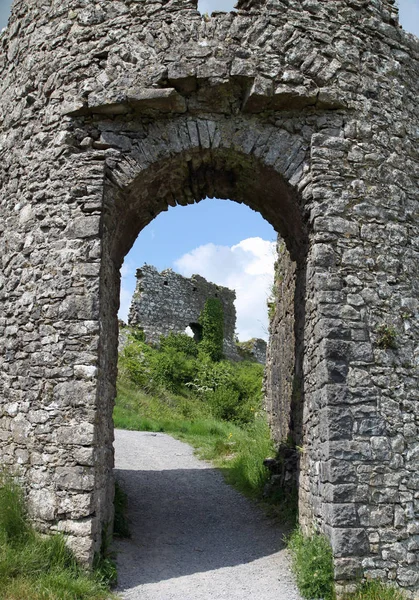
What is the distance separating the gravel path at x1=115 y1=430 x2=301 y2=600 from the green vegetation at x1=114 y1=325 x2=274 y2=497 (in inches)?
40.0

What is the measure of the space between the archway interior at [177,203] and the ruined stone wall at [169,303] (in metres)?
13.9

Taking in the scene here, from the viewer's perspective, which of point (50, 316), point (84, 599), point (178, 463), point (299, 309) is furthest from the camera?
point (178, 463)

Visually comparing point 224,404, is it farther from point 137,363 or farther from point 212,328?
point 212,328

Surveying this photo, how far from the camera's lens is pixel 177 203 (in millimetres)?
6703

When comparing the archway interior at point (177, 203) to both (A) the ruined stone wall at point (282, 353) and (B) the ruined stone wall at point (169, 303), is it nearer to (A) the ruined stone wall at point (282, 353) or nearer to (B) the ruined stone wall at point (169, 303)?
(A) the ruined stone wall at point (282, 353)

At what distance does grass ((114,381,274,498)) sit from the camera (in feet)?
28.3

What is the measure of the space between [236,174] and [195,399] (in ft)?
41.2

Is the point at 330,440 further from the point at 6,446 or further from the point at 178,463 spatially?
the point at 178,463

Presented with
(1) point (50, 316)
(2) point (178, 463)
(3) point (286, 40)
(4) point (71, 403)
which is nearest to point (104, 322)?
(1) point (50, 316)

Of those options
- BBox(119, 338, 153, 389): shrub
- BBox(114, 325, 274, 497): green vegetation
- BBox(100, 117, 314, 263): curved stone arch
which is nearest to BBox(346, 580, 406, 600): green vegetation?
BBox(100, 117, 314, 263): curved stone arch

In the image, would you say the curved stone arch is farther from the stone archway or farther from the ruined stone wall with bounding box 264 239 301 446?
the ruined stone wall with bounding box 264 239 301 446

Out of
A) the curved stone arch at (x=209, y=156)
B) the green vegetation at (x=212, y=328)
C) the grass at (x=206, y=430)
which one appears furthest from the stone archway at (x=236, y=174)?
the green vegetation at (x=212, y=328)

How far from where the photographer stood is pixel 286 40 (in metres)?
5.57

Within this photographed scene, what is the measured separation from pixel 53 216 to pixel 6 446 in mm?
2288
